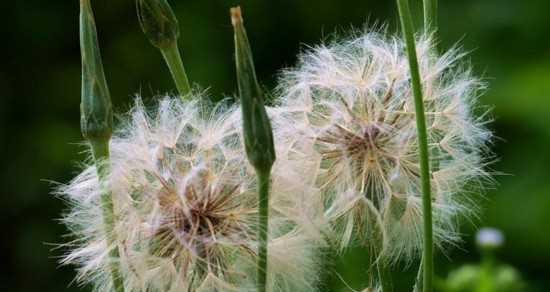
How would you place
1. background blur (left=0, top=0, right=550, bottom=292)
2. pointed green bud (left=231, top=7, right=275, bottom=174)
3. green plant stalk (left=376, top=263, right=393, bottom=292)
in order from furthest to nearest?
1. background blur (left=0, top=0, right=550, bottom=292)
2. green plant stalk (left=376, top=263, right=393, bottom=292)
3. pointed green bud (left=231, top=7, right=275, bottom=174)

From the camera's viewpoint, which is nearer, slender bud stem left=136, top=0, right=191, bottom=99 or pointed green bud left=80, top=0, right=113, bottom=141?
pointed green bud left=80, top=0, right=113, bottom=141

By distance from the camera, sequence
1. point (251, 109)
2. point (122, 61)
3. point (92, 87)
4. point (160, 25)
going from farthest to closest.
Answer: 1. point (122, 61)
2. point (160, 25)
3. point (92, 87)
4. point (251, 109)

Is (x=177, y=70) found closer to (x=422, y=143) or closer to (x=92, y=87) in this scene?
(x=92, y=87)

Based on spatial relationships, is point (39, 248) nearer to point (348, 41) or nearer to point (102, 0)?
point (102, 0)

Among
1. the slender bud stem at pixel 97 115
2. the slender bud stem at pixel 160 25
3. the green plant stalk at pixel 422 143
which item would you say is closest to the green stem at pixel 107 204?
the slender bud stem at pixel 97 115

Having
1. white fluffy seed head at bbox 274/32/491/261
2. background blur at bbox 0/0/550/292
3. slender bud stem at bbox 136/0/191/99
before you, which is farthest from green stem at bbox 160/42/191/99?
background blur at bbox 0/0/550/292

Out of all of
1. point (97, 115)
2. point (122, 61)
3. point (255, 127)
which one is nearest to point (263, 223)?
point (255, 127)

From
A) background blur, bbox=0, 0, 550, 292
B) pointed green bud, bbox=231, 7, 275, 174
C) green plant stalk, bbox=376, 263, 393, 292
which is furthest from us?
background blur, bbox=0, 0, 550, 292

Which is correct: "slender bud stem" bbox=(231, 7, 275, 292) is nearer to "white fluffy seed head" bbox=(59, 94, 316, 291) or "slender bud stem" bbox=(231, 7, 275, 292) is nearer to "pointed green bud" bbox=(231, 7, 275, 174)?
"pointed green bud" bbox=(231, 7, 275, 174)
